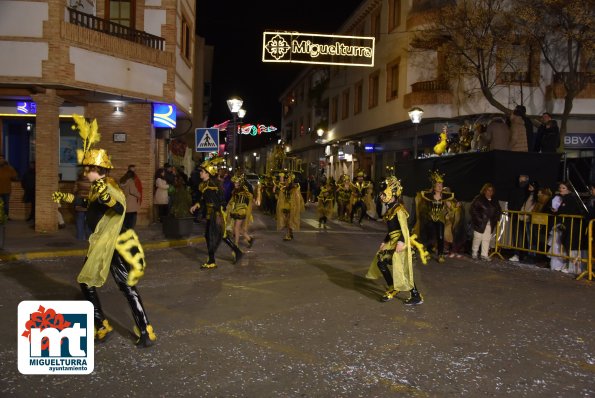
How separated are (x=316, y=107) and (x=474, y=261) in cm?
3559

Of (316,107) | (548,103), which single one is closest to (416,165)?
(548,103)

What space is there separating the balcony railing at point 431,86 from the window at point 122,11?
1341 centimetres

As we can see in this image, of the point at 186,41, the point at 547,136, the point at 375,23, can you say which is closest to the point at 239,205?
the point at 547,136

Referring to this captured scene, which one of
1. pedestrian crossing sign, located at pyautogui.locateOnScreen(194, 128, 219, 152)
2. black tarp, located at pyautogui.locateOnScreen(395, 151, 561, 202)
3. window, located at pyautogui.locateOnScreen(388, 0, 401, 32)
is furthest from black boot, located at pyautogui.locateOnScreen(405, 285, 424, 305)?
window, located at pyautogui.locateOnScreen(388, 0, 401, 32)

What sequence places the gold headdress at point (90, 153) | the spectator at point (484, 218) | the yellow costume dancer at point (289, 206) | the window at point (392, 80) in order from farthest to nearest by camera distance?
1. the window at point (392, 80)
2. the yellow costume dancer at point (289, 206)
3. the spectator at point (484, 218)
4. the gold headdress at point (90, 153)

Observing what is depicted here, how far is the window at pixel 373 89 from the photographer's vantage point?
102ft

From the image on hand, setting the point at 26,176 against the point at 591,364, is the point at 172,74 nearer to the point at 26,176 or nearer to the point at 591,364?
the point at 26,176

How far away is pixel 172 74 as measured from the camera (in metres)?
16.2

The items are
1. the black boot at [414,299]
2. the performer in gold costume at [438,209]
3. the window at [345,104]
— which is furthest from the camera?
the window at [345,104]

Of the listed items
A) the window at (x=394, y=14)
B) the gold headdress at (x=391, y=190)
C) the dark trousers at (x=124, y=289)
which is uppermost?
the window at (x=394, y=14)

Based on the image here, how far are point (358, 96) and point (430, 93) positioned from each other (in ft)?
33.9

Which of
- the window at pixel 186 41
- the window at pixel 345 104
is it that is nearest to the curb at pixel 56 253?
the window at pixel 186 41

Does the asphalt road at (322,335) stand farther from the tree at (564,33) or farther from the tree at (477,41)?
the tree at (477,41)

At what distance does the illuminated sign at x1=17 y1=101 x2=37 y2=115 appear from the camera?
15.8m
